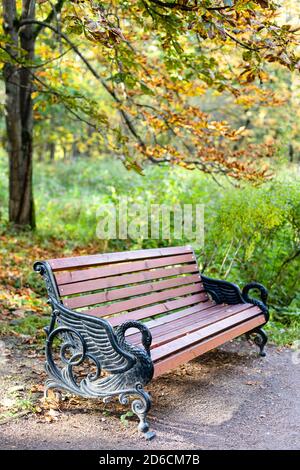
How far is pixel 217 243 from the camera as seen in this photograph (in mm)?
6590

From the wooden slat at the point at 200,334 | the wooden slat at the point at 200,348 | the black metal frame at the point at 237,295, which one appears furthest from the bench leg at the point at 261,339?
the wooden slat at the point at 200,334

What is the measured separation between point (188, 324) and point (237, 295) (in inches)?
40.0

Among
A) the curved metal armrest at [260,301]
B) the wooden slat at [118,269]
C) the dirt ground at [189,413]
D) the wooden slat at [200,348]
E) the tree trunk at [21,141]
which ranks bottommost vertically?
the dirt ground at [189,413]

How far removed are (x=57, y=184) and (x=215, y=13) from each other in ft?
50.6

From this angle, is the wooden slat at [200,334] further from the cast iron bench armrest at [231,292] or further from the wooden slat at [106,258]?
the wooden slat at [106,258]

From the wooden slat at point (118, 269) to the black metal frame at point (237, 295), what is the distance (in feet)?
1.17

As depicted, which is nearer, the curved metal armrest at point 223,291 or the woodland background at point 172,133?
the woodland background at point 172,133

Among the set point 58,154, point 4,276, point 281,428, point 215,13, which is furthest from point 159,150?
point 58,154

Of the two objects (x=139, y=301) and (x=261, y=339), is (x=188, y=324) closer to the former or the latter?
(x=139, y=301)

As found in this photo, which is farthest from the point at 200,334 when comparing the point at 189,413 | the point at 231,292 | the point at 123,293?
the point at 231,292

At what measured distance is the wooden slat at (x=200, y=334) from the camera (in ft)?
11.3

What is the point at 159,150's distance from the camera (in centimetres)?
714

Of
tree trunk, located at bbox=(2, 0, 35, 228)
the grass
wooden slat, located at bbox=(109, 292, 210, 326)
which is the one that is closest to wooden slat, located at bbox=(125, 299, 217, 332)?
wooden slat, located at bbox=(109, 292, 210, 326)
